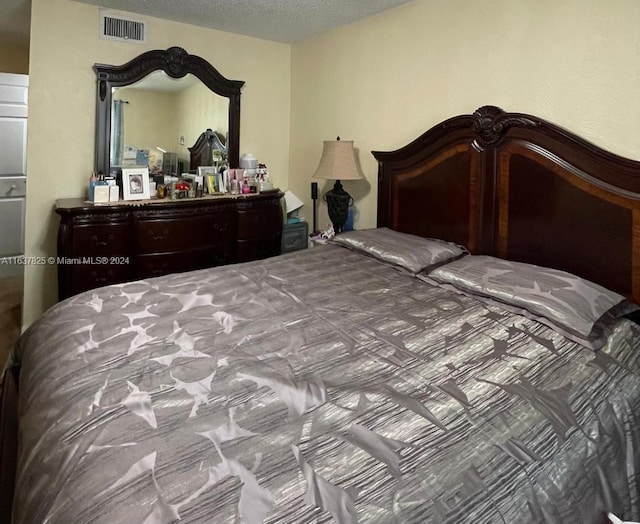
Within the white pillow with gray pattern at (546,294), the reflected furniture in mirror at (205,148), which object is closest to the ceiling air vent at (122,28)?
the reflected furniture in mirror at (205,148)

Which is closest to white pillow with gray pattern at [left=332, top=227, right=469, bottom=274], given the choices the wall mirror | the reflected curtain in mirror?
the wall mirror

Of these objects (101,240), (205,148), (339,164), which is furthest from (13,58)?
(339,164)

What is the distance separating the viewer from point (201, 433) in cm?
104

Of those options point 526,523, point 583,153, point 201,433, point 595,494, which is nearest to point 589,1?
point 583,153

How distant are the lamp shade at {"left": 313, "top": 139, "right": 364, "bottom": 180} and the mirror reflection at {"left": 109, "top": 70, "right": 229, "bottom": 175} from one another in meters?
1.17

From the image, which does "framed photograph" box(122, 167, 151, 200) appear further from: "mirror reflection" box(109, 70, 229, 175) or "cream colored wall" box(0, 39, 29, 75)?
"cream colored wall" box(0, 39, 29, 75)

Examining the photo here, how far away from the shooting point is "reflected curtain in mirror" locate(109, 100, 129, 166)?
334 cm

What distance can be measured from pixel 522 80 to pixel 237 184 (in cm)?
228

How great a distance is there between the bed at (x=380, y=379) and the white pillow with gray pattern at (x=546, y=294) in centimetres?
1

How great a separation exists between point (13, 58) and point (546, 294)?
5520 mm

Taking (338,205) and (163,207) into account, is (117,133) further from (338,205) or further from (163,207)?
(338,205)

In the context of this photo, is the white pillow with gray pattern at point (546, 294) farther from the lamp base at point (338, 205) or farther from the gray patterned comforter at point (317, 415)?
the lamp base at point (338, 205)

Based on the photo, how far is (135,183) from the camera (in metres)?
3.32

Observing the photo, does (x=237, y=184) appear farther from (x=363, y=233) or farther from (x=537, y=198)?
(x=537, y=198)
